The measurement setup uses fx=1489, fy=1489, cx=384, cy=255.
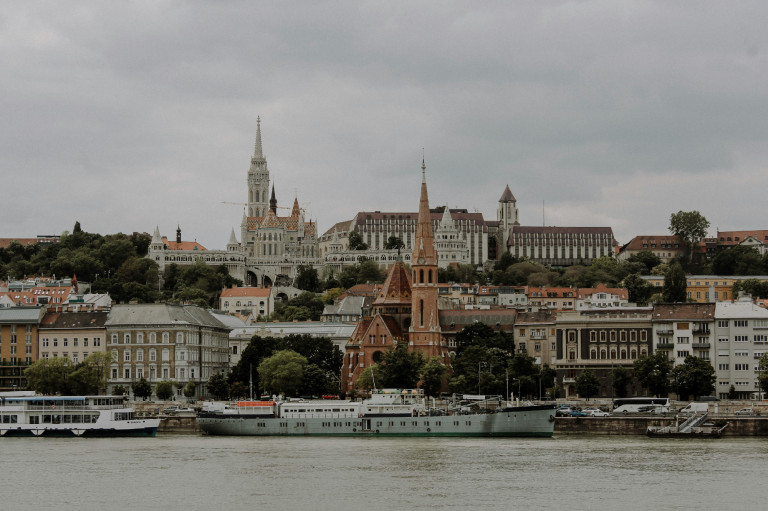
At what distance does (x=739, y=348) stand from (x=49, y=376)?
54084mm

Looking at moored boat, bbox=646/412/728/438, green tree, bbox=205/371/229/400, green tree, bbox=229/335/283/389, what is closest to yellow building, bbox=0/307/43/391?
green tree, bbox=205/371/229/400

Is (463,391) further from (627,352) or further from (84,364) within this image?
(84,364)

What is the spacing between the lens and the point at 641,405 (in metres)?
105

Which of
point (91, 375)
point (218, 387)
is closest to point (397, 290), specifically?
point (218, 387)

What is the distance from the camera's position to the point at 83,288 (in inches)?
7825

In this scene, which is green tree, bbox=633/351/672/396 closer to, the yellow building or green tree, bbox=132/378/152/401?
green tree, bbox=132/378/152/401

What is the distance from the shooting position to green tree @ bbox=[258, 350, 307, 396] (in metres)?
120

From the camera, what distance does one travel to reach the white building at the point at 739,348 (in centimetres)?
11619

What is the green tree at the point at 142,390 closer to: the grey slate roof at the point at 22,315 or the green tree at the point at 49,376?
the green tree at the point at 49,376

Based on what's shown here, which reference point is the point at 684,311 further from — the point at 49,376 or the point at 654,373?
the point at 49,376

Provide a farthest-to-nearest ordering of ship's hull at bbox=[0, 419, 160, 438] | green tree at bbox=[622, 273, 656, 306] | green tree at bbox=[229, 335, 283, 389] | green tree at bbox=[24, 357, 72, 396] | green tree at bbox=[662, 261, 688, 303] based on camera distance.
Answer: green tree at bbox=[622, 273, 656, 306]
green tree at bbox=[662, 261, 688, 303]
green tree at bbox=[229, 335, 283, 389]
green tree at bbox=[24, 357, 72, 396]
ship's hull at bbox=[0, 419, 160, 438]

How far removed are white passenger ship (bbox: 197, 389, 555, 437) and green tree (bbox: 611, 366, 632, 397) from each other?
20013 millimetres

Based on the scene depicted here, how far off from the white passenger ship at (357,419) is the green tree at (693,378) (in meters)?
17.3

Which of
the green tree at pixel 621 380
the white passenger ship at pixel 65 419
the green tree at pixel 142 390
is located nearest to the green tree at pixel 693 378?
the green tree at pixel 621 380
